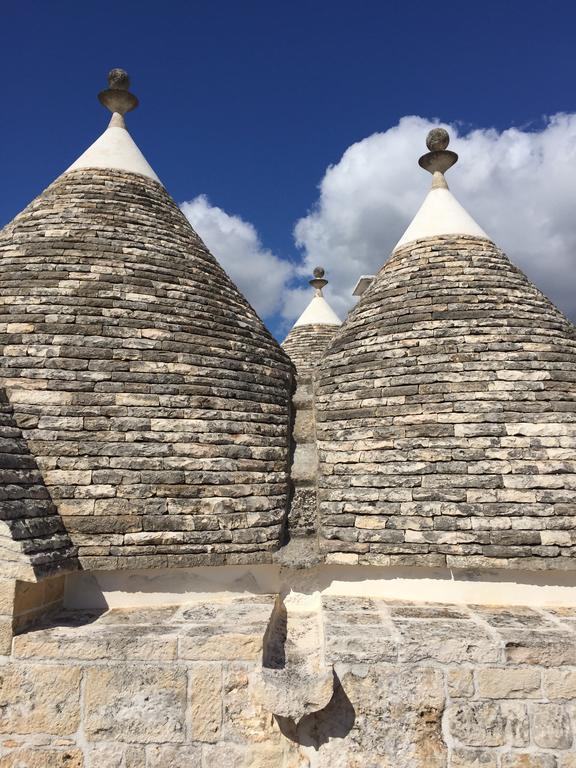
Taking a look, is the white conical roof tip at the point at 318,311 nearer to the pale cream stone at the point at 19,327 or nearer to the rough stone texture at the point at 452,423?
the rough stone texture at the point at 452,423

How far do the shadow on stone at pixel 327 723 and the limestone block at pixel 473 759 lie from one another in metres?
0.65

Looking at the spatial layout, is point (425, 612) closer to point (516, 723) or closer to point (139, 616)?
point (516, 723)

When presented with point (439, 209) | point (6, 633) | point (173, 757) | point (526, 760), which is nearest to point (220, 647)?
point (173, 757)

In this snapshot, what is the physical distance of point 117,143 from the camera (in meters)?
6.93

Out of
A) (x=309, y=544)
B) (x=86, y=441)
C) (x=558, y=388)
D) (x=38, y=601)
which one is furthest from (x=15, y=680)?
(x=558, y=388)

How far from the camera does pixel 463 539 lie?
416cm

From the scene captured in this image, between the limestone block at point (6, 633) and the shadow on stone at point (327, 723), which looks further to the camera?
the limestone block at point (6, 633)

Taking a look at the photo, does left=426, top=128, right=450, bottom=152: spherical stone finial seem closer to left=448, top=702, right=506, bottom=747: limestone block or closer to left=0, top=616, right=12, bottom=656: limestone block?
left=448, top=702, right=506, bottom=747: limestone block

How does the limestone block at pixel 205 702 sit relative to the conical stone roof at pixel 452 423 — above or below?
below

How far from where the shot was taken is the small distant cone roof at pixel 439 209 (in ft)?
21.3

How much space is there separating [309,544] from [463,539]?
4.05ft

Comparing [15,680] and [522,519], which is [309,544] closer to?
[522,519]

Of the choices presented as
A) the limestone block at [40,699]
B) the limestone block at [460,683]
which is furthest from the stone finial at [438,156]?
the limestone block at [40,699]

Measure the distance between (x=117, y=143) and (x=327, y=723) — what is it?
686 centimetres
